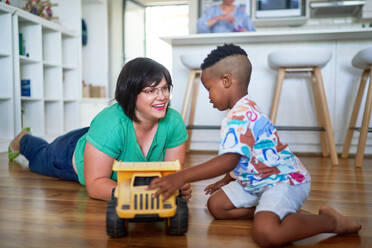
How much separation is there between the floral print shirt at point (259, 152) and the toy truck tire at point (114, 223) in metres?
0.31

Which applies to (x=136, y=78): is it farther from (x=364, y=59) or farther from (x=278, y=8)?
(x=278, y=8)

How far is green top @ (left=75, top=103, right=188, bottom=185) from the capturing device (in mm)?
1094

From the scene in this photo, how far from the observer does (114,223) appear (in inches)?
31.2

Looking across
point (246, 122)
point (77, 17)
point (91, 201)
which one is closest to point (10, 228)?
point (91, 201)

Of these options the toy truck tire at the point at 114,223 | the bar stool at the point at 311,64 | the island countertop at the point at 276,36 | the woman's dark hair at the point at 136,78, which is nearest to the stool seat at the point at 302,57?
the bar stool at the point at 311,64

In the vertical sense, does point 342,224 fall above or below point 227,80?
below

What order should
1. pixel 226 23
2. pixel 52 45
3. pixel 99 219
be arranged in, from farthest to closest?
pixel 52 45
pixel 226 23
pixel 99 219

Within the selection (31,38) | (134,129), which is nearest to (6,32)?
(31,38)

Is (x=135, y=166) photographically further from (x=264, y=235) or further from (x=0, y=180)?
(x=0, y=180)

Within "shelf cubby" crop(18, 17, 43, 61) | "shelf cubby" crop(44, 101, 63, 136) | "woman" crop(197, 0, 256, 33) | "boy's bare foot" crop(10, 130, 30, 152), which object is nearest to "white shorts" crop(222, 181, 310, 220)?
"boy's bare foot" crop(10, 130, 30, 152)

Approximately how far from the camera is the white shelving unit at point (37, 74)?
2598mm

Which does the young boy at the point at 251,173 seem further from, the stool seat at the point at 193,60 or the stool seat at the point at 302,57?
the stool seat at the point at 193,60

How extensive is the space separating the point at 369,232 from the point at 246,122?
45 cm

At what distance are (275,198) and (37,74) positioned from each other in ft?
9.35
